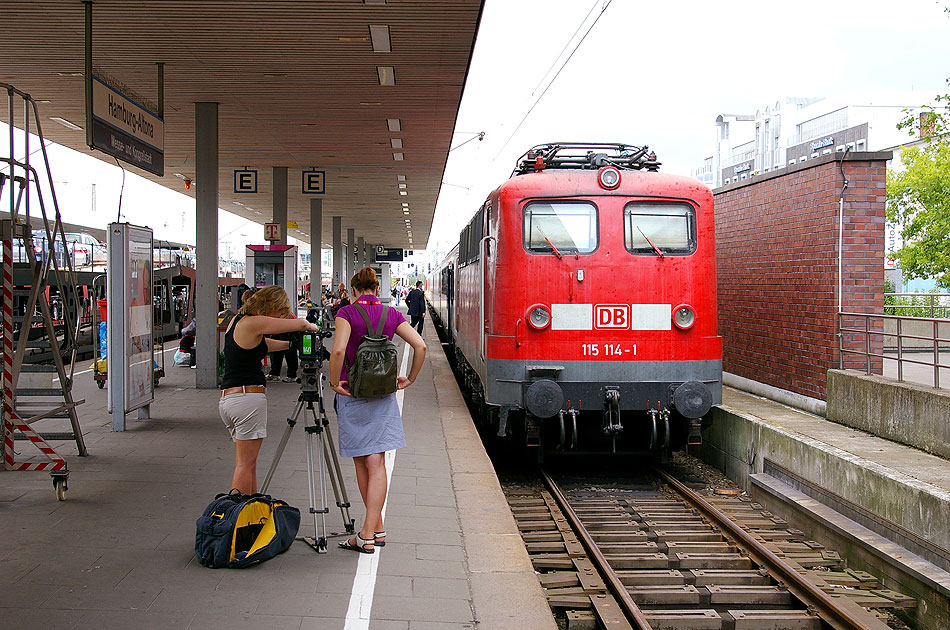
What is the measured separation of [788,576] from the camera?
660cm

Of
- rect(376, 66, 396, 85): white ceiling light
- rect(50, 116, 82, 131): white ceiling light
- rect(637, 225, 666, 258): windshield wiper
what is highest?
rect(50, 116, 82, 131): white ceiling light

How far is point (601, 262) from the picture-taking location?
30.7 feet

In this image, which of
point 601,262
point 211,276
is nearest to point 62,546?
point 601,262

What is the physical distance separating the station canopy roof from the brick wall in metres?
4.78

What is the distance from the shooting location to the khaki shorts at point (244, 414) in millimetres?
5832

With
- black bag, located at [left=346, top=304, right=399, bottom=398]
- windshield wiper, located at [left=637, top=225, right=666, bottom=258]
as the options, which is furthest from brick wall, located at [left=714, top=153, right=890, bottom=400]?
black bag, located at [left=346, top=304, right=399, bottom=398]

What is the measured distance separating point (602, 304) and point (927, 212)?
20040mm

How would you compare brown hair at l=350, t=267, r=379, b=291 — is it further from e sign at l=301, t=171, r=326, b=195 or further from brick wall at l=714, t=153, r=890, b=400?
e sign at l=301, t=171, r=326, b=195

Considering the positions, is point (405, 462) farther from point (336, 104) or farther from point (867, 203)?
point (336, 104)

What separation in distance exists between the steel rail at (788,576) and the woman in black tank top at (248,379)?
3.95 metres

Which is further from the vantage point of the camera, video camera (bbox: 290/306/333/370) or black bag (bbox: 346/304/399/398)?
video camera (bbox: 290/306/333/370)

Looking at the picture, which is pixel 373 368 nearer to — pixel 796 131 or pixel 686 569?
pixel 686 569

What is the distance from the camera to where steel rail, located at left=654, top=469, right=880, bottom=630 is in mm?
5770

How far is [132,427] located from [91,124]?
137 inches
